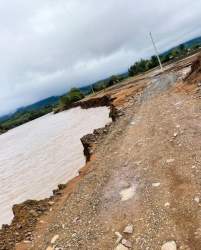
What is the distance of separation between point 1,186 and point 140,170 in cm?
1732

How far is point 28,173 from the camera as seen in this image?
2672cm

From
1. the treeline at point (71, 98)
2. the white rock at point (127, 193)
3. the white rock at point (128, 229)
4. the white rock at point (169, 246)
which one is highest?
the white rock at point (127, 193)

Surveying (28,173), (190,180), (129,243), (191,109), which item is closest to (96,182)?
(190,180)

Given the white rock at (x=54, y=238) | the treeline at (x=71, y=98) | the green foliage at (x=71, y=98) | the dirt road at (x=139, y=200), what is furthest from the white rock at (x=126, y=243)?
the green foliage at (x=71, y=98)

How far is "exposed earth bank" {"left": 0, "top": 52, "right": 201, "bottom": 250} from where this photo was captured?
7816mm

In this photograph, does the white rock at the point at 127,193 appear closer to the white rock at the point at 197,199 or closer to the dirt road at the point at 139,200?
the dirt road at the point at 139,200

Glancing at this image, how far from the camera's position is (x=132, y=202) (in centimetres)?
948

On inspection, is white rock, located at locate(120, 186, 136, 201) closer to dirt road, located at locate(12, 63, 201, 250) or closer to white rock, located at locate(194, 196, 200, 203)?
dirt road, located at locate(12, 63, 201, 250)

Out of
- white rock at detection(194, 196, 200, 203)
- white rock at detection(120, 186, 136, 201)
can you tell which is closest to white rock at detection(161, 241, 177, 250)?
white rock at detection(194, 196, 200, 203)

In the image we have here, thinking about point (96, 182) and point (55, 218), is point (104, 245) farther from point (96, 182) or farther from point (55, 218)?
point (96, 182)

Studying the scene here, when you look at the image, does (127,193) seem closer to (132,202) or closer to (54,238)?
(132,202)

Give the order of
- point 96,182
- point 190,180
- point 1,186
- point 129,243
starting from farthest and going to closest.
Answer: point 1,186 < point 96,182 < point 190,180 < point 129,243

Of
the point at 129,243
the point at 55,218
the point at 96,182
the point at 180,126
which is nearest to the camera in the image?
the point at 129,243

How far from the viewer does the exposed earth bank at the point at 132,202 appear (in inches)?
308
